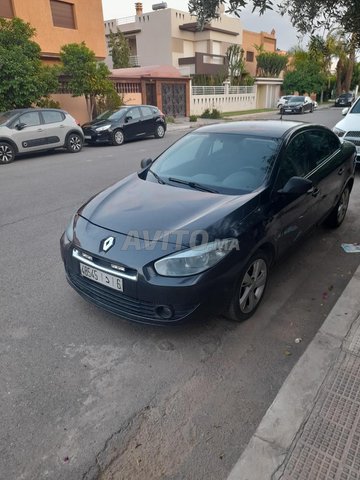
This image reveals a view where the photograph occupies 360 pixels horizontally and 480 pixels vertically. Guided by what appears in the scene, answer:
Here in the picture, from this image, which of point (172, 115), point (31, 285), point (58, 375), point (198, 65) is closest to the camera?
point (58, 375)

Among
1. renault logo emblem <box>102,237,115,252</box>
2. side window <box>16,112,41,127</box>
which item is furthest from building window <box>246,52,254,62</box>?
renault logo emblem <box>102,237,115,252</box>

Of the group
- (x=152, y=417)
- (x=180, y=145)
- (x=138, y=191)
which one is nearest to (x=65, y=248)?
(x=138, y=191)

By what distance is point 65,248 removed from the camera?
323cm

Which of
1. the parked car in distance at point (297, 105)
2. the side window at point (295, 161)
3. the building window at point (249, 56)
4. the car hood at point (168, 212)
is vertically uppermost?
the building window at point (249, 56)

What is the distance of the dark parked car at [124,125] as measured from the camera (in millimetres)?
14281

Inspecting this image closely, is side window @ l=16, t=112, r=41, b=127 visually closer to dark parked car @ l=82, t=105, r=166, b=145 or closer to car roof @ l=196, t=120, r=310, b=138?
dark parked car @ l=82, t=105, r=166, b=145

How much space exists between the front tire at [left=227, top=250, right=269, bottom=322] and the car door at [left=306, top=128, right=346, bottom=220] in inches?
53.7

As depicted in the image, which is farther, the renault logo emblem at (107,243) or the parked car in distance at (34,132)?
the parked car in distance at (34,132)

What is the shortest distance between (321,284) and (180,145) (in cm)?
218

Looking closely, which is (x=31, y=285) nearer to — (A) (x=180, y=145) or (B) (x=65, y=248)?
(B) (x=65, y=248)

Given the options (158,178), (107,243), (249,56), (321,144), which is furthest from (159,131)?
(249,56)

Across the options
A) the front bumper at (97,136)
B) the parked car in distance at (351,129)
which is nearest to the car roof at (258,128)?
the parked car in distance at (351,129)

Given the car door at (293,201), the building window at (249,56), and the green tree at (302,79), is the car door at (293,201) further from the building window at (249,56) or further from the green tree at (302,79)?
the building window at (249,56)

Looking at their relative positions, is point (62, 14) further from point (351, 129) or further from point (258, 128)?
point (258, 128)
